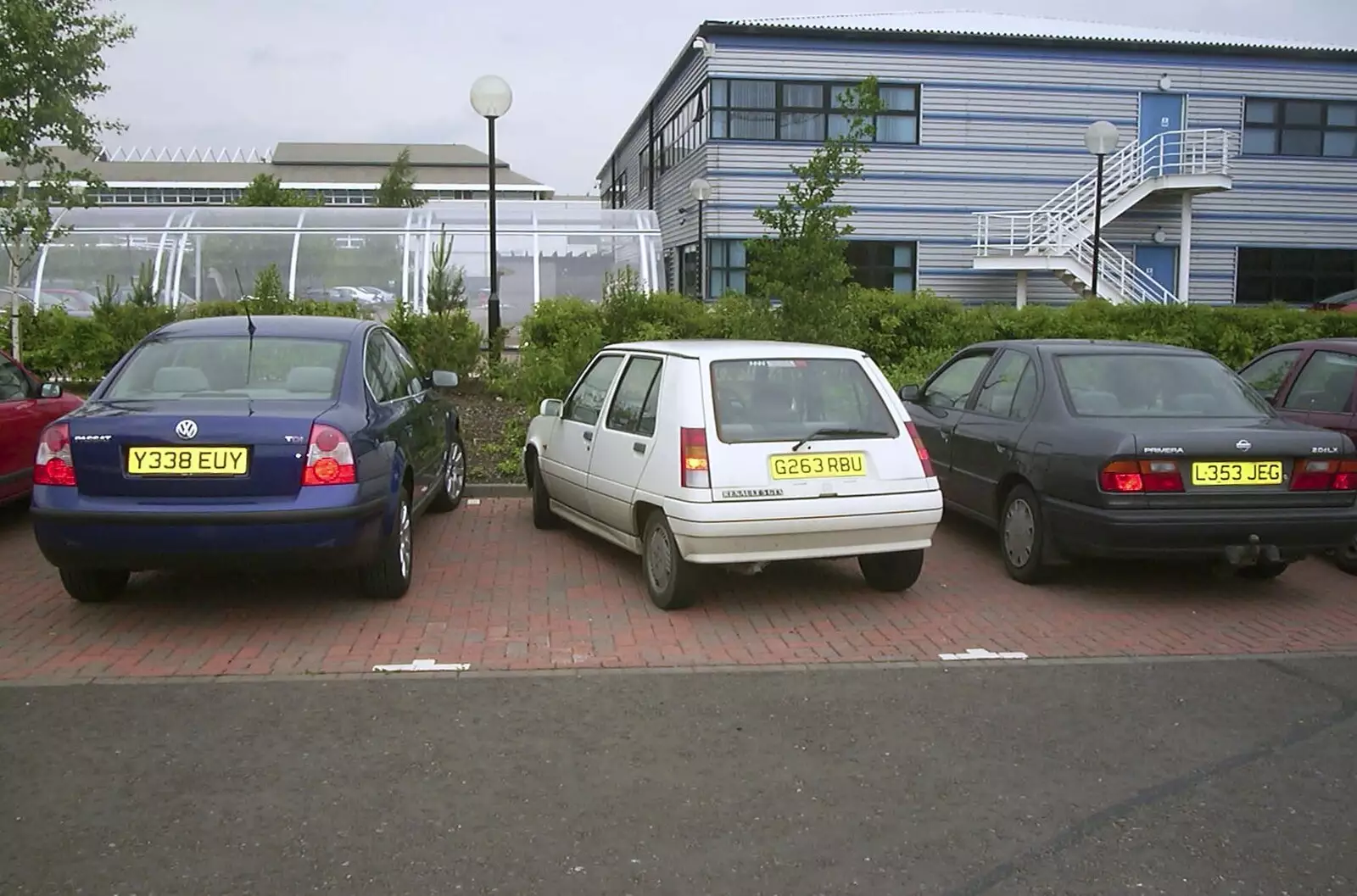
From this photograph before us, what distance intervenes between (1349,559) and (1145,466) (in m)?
2.36

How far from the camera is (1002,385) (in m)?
8.15

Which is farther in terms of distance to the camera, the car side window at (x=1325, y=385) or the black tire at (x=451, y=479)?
the black tire at (x=451, y=479)

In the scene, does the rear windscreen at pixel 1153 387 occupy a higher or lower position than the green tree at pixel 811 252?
lower

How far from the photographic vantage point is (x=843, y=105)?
1278 centimetres

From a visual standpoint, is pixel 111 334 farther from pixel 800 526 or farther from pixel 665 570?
pixel 800 526

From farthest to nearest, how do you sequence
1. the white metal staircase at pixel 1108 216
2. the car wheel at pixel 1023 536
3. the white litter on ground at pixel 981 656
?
1. the white metal staircase at pixel 1108 216
2. the car wheel at pixel 1023 536
3. the white litter on ground at pixel 981 656

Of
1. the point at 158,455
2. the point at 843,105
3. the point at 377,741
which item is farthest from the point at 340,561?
the point at 843,105

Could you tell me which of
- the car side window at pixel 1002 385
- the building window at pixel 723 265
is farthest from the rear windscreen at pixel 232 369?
the building window at pixel 723 265

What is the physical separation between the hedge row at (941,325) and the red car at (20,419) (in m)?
5.74

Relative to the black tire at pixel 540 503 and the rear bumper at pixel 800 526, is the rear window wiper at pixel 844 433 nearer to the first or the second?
the rear bumper at pixel 800 526

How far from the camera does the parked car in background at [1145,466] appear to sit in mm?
6520

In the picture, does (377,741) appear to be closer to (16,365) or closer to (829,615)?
(829,615)

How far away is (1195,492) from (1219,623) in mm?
750

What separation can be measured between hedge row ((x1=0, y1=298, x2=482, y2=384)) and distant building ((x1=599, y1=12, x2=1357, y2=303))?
1469 centimetres
